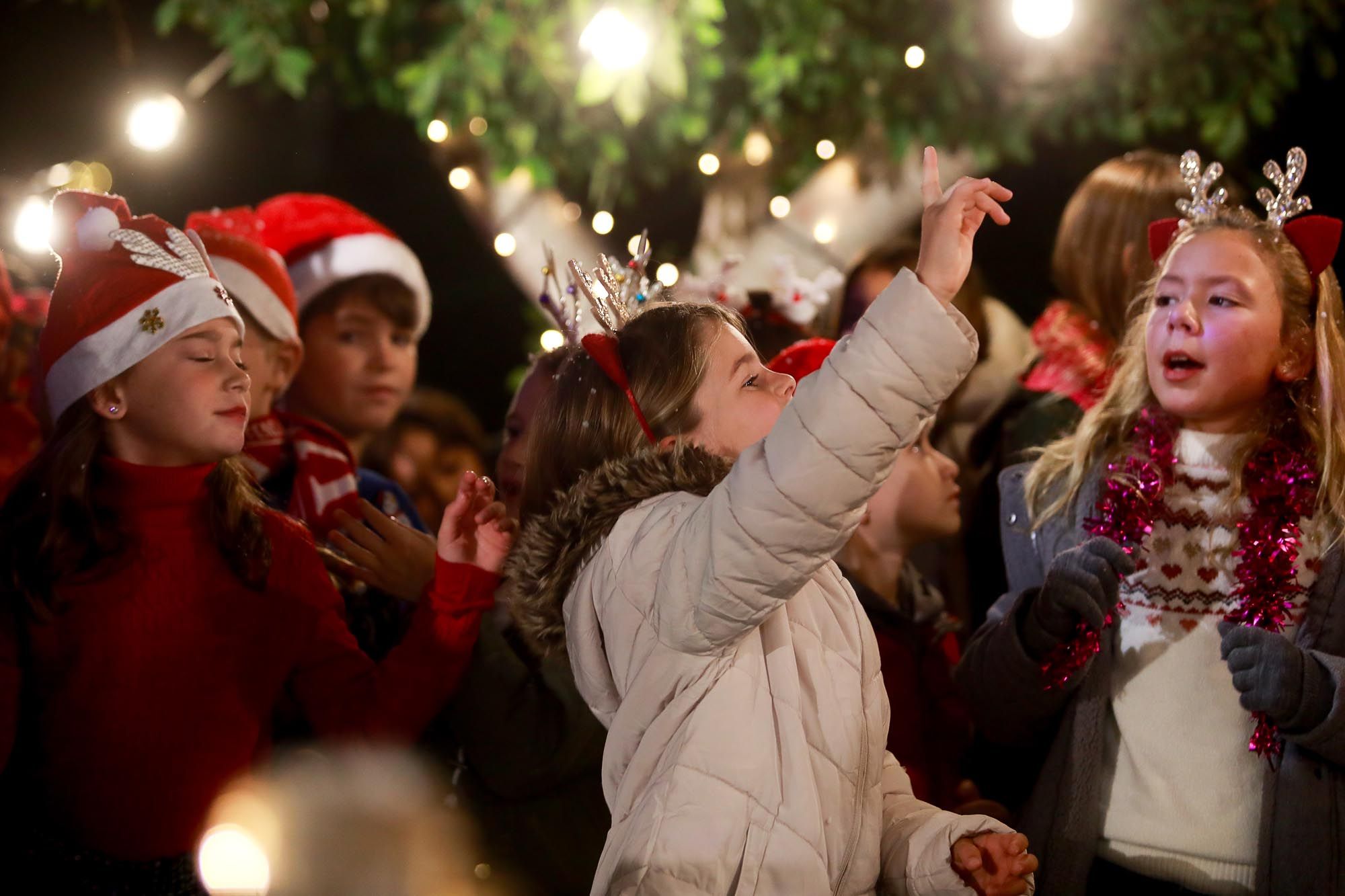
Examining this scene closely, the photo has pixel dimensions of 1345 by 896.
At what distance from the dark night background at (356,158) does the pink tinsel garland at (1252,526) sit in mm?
2694

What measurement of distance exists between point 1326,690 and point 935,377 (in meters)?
0.99

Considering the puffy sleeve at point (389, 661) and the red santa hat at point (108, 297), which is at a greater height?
the red santa hat at point (108, 297)

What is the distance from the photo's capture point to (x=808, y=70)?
173 inches

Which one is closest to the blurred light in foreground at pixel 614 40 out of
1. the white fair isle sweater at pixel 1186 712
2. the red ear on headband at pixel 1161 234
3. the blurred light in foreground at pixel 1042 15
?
the blurred light in foreground at pixel 1042 15

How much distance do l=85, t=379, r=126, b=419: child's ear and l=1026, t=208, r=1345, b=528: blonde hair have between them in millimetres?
1749

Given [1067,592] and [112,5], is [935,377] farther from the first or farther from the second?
[112,5]

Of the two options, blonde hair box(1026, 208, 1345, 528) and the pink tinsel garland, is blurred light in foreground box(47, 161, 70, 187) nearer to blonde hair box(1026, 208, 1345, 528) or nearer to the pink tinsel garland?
blonde hair box(1026, 208, 1345, 528)

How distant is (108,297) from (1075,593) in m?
1.78

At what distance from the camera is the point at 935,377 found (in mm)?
1474

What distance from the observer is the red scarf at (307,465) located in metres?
2.67

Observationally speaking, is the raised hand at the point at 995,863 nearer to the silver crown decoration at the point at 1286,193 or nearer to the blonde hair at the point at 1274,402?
the blonde hair at the point at 1274,402

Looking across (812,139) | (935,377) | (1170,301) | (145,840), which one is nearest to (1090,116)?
(812,139)

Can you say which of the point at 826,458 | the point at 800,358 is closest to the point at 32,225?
the point at 800,358

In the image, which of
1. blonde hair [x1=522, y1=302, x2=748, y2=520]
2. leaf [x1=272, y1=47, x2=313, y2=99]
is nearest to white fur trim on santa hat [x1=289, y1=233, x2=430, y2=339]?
leaf [x1=272, y1=47, x2=313, y2=99]
